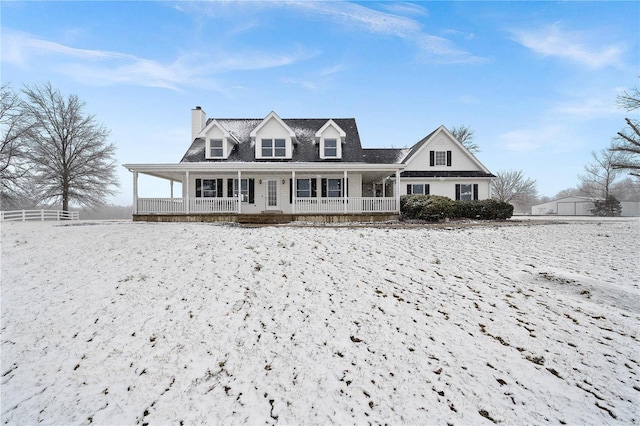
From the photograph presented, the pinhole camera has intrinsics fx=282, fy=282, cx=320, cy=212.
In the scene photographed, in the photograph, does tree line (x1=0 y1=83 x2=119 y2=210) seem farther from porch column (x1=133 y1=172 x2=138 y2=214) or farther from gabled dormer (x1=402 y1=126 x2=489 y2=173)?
gabled dormer (x1=402 y1=126 x2=489 y2=173)

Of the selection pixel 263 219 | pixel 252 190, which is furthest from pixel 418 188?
pixel 263 219

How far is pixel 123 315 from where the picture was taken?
16.3 ft

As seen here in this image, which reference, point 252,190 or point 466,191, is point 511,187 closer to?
point 466,191

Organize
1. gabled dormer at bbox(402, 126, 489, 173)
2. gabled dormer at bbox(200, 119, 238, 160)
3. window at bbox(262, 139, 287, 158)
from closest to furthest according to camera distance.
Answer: gabled dormer at bbox(200, 119, 238, 160) → window at bbox(262, 139, 287, 158) → gabled dormer at bbox(402, 126, 489, 173)

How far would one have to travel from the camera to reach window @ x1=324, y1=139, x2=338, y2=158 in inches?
734

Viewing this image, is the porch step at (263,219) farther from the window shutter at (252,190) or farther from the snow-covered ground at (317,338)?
the snow-covered ground at (317,338)

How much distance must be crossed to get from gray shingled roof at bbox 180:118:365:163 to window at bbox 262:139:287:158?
1.66 feet

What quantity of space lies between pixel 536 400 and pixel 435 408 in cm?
125

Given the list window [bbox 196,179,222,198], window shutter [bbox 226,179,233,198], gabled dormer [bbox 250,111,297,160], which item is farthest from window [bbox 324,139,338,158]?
window [bbox 196,179,222,198]

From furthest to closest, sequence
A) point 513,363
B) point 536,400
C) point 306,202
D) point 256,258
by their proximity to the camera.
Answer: point 306,202 → point 256,258 → point 513,363 → point 536,400

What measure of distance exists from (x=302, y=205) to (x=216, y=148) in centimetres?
720

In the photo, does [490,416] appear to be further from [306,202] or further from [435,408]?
[306,202]

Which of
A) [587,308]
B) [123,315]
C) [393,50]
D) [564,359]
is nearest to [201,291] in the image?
[123,315]

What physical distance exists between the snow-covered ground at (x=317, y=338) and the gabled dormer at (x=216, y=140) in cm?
1176
